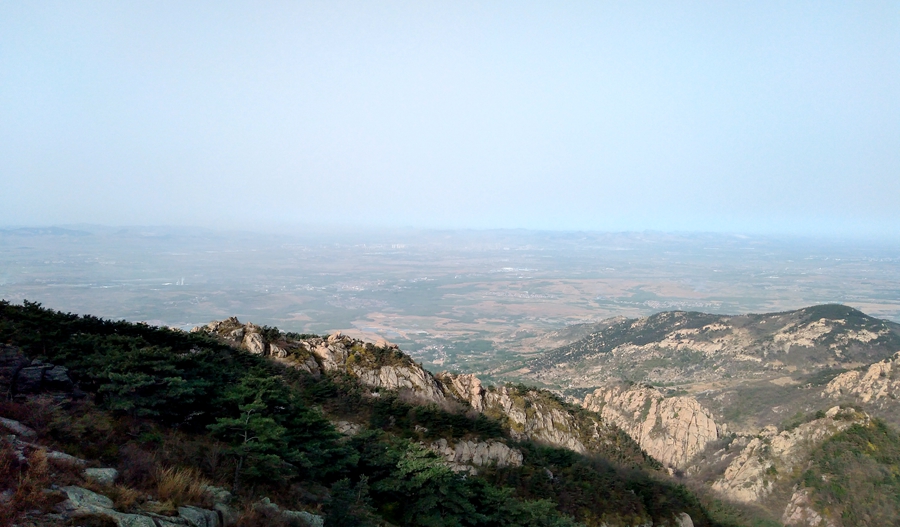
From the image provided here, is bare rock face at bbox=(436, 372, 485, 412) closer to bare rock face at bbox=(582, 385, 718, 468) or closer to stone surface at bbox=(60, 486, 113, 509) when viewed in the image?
bare rock face at bbox=(582, 385, 718, 468)

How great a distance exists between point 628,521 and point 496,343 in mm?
90406

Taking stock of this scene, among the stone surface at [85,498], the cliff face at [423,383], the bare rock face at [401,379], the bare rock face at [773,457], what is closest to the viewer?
the stone surface at [85,498]

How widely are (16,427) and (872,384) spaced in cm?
5682

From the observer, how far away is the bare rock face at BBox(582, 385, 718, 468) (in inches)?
1673

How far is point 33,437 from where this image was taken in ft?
24.5

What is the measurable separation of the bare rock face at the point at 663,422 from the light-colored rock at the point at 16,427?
146 ft

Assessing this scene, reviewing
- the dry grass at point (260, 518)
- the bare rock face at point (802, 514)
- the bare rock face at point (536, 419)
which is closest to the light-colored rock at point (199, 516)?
the dry grass at point (260, 518)

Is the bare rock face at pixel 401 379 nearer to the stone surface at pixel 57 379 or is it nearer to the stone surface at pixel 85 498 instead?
the stone surface at pixel 57 379

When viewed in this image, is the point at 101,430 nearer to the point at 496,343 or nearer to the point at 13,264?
the point at 496,343

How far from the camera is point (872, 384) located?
41.6m

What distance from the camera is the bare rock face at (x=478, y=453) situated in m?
18.8

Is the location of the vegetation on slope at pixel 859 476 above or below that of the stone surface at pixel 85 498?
below

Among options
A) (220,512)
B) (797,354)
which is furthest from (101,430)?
(797,354)

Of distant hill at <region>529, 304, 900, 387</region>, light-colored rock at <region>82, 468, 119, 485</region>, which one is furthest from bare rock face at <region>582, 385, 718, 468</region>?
light-colored rock at <region>82, 468, 119, 485</region>
